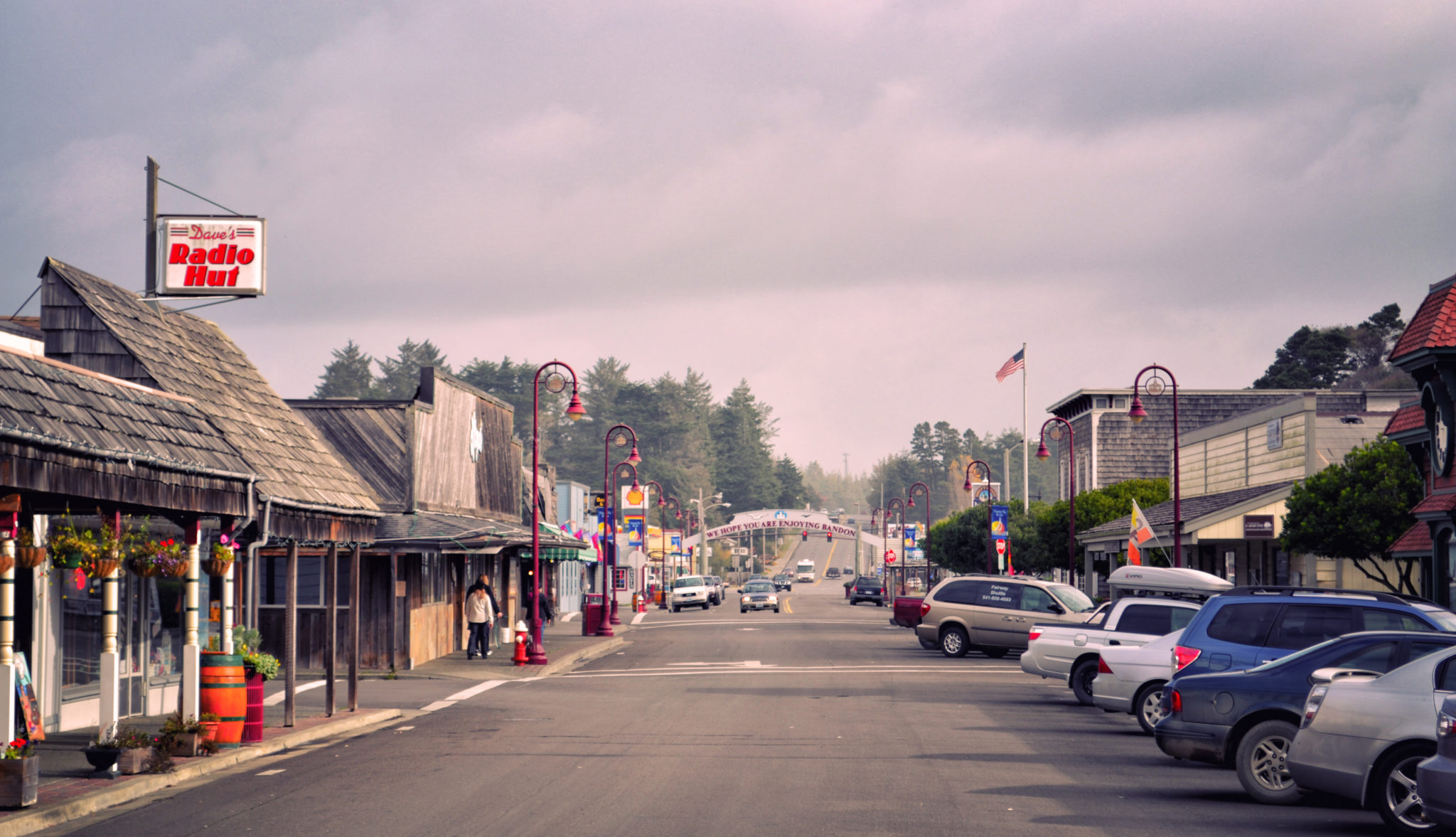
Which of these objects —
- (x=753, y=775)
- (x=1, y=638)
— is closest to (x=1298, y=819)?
(x=753, y=775)

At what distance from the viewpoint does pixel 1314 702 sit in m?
10.7

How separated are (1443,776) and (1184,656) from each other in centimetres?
628

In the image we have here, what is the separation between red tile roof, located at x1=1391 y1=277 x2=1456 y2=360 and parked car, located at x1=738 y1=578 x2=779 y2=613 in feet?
139

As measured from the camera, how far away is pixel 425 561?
1244 inches

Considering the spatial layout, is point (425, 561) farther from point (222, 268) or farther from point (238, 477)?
point (238, 477)

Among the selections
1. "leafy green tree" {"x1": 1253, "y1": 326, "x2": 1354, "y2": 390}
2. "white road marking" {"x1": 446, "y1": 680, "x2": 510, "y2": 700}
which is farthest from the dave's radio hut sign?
"leafy green tree" {"x1": 1253, "y1": 326, "x2": 1354, "y2": 390}

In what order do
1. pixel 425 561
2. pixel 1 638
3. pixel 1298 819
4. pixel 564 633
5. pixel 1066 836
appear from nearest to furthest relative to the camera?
1. pixel 1066 836
2. pixel 1298 819
3. pixel 1 638
4. pixel 425 561
5. pixel 564 633

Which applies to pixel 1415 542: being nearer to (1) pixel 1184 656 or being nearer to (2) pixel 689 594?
(1) pixel 1184 656

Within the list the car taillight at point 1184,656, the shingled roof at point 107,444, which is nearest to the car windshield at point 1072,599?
the car taillight at point 1184,656

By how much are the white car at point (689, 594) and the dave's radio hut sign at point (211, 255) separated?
47.4m

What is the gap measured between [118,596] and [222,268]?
7.67 meters

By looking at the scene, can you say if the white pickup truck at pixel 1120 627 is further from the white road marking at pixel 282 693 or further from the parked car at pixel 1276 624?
the white road marking at pixel 282 693

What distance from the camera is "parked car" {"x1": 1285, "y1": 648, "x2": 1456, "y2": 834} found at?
996 centimetres

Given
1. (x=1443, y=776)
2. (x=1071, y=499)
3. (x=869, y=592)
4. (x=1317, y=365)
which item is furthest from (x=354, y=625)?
(x=1317, y=365)
